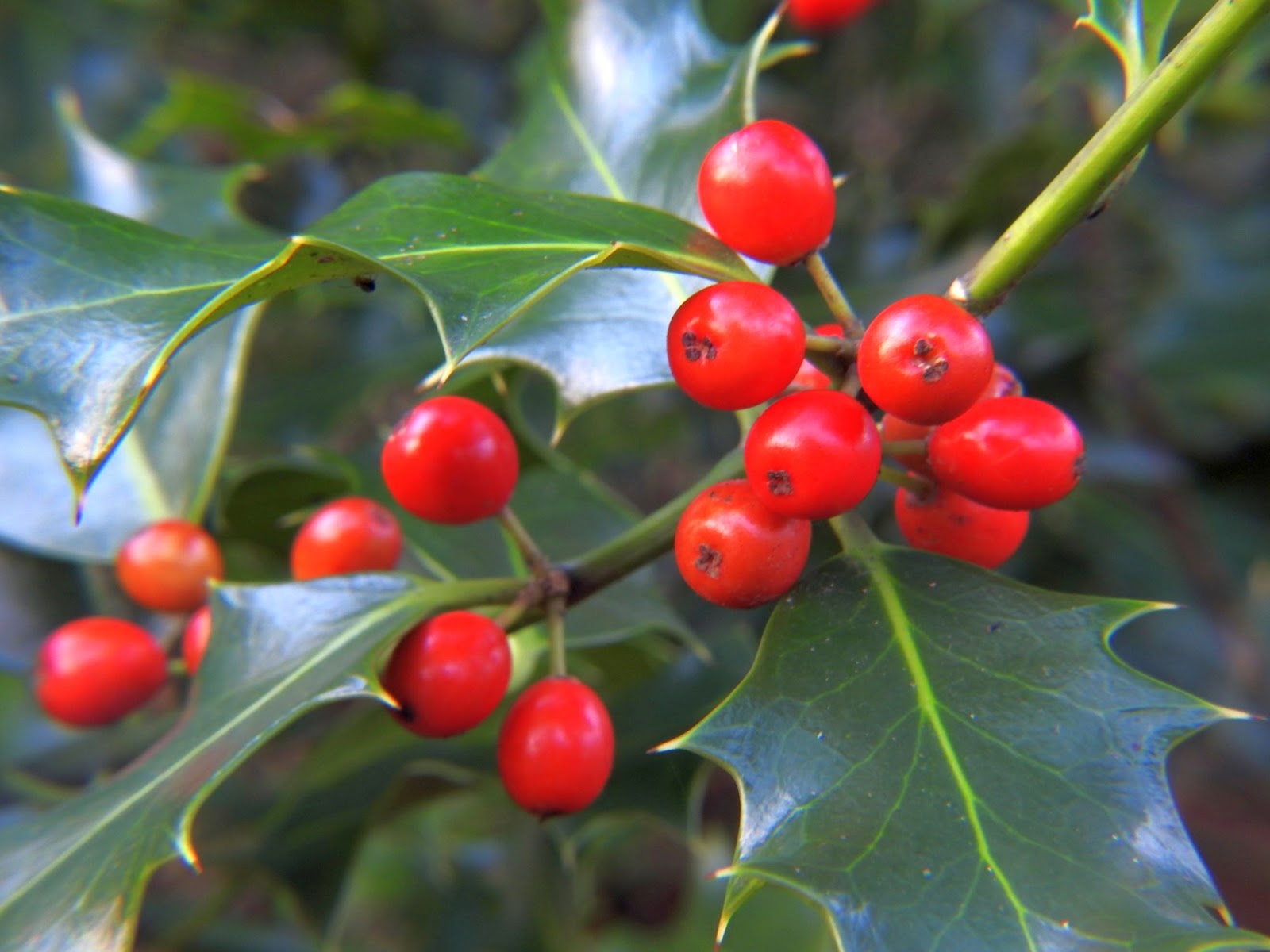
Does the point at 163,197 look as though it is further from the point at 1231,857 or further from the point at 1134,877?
the point at 1231,857

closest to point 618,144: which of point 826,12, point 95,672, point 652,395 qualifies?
point 95,672

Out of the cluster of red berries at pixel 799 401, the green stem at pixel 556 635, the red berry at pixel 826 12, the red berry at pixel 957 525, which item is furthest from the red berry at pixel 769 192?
the red berry at pixel 826 12

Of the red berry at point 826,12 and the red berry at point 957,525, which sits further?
the red berry at point 826,12

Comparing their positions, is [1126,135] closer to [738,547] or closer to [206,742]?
[738,547]

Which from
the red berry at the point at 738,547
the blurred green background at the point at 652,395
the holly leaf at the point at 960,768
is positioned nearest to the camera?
the holly leaf at the point at 960,768

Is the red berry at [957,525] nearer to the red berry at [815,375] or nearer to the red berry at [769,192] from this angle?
the red berry at [815,375]

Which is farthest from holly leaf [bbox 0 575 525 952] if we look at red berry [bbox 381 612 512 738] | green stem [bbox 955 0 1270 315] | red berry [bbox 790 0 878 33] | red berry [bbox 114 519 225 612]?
red berry [bbox 790 0 878 33]

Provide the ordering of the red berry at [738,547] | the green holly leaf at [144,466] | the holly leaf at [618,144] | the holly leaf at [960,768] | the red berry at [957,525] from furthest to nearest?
the green holly leaf at [144,466] → the holly leaf at [618,144] → the red berry at [957,525] → the red berry at [738,547] → the holly leaf at [960,768]
